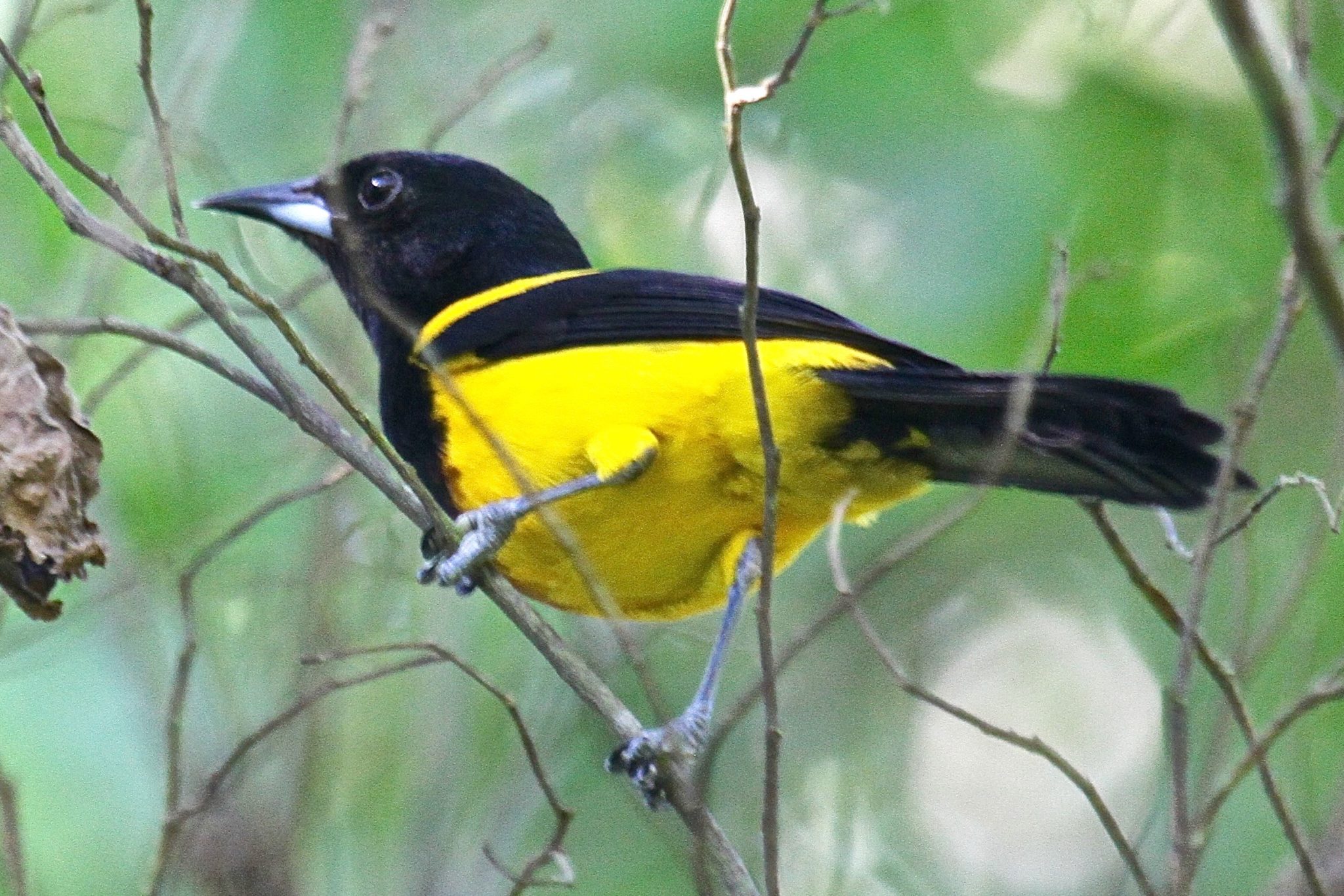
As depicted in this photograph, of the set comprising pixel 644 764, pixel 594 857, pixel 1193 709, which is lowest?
pixel 594 857

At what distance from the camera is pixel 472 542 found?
10.7 ft

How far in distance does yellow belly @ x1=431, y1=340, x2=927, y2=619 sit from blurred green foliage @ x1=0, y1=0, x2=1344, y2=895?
0.42 metres

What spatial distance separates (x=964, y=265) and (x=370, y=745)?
226cm

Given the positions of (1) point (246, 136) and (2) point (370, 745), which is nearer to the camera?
(2) point (370, 745)

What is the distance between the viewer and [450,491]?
3518 mm

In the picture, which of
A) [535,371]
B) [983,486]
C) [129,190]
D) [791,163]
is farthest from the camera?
[791,163]

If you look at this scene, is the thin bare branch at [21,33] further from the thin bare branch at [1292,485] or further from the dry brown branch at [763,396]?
the thin bare branch at [1292,485]

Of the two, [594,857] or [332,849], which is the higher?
[332,849]

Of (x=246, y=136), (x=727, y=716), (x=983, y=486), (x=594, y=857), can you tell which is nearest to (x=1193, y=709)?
(x=594, y=857)

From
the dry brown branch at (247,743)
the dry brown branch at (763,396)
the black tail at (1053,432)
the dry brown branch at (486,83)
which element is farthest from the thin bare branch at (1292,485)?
the dry brown branch at (486,83)

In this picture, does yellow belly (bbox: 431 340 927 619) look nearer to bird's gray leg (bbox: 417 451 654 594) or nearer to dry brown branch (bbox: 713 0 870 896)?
bird's gray leg (bbox: 417 451 654 594)

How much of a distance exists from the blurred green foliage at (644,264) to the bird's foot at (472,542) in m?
0.53

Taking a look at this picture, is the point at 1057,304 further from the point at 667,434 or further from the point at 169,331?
the point at 169,331

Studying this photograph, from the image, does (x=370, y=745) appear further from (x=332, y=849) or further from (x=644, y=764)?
(x=644, y=764)
